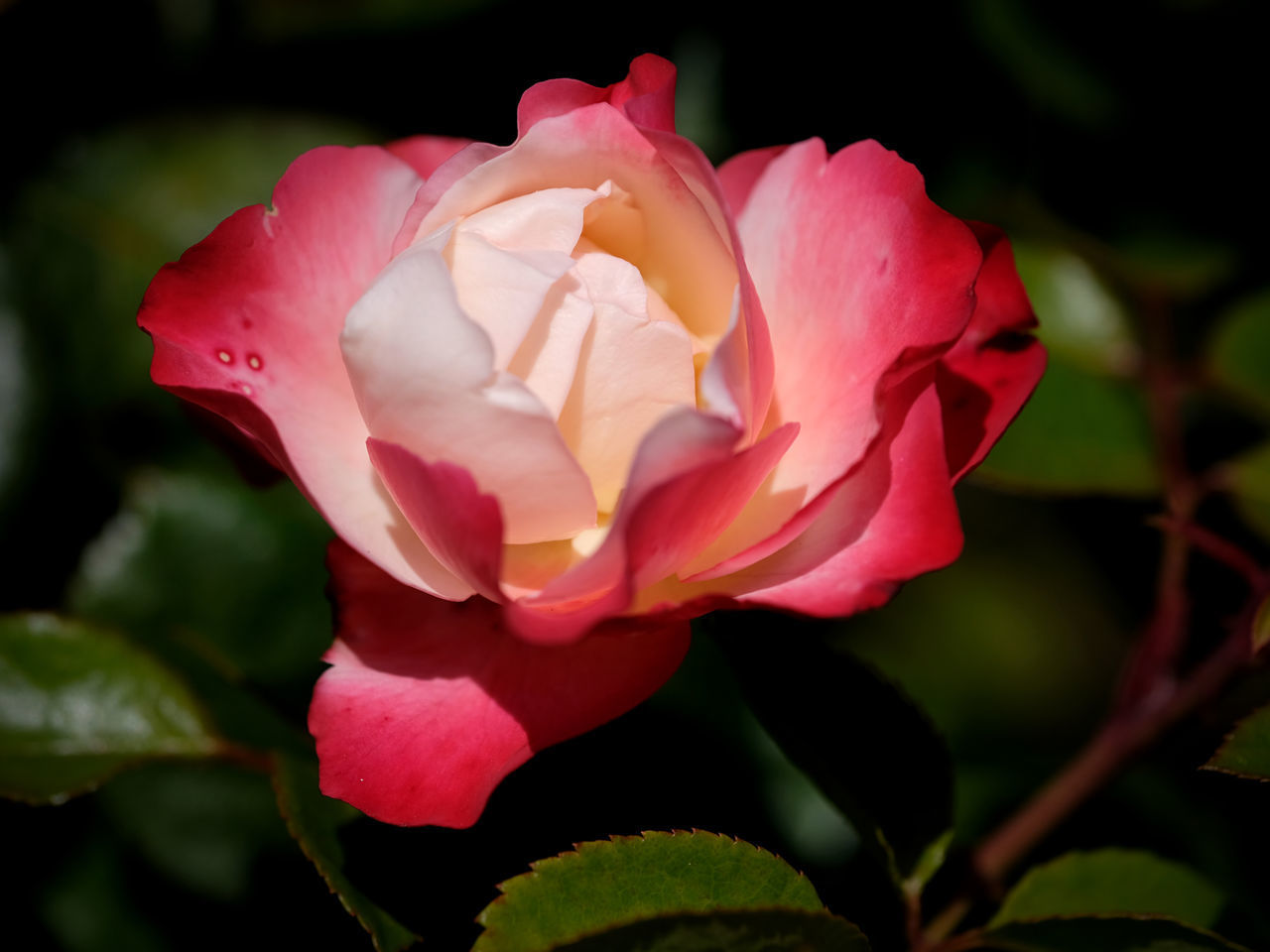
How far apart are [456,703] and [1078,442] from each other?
586 mm

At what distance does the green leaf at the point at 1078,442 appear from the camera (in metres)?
0.83

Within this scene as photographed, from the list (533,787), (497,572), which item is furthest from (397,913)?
(497,572)

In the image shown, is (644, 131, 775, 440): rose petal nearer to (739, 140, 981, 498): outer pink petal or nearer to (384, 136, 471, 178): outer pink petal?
(739, 140, 981, 498): outer pink petal

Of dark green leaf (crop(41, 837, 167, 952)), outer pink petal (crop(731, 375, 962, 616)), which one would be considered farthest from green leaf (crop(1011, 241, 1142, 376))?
dark green leaf (crop(41, 837, 167, 952))

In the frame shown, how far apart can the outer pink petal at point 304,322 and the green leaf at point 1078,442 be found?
0.45 m

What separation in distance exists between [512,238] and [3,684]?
45 cm

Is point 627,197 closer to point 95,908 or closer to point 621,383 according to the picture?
point 621,383

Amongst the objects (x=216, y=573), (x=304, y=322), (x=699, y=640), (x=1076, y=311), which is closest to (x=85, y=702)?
(x=216, y=573)

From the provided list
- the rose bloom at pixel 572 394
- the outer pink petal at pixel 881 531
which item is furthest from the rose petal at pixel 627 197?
the outer pink petal at pixel 881 531

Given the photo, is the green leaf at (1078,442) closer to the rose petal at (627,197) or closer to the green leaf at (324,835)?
the rose petal at (627,197)

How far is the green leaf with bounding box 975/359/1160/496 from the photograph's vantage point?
83 cm

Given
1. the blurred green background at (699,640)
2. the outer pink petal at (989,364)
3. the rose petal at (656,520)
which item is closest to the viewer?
the rose petal at (656,520)

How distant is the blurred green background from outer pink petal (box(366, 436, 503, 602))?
0.52ft

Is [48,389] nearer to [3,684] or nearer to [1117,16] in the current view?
[3,684]
